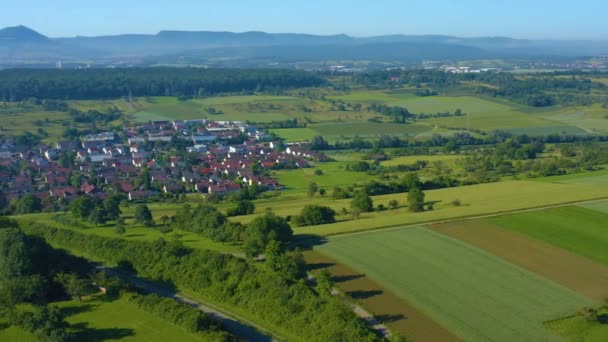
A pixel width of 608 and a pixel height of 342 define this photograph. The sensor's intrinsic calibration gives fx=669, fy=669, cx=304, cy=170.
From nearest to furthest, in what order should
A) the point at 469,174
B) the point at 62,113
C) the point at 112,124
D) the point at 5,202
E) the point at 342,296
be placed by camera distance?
the point at 342,296
the point at 5,202
the point at 469,174
the point at 112,124
the point at 62,113

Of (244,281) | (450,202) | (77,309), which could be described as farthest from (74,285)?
(450,202)

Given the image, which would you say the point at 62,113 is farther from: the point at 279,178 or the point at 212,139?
the point at 279,178

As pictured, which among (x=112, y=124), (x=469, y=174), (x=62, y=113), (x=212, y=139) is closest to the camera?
(x=469, y=174)

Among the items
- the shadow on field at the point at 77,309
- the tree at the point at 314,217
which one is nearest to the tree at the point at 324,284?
the shadow on field at the point at 77,309

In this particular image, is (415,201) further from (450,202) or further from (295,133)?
(295,133)


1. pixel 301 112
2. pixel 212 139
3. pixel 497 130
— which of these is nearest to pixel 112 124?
pixel 212 139

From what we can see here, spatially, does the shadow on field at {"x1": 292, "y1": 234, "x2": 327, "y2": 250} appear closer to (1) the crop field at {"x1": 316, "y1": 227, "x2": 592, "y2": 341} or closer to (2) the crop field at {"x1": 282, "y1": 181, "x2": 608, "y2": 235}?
(1) the crop field at {"x1": 316, "y1": 227, "x2": 592, "y2": 341}

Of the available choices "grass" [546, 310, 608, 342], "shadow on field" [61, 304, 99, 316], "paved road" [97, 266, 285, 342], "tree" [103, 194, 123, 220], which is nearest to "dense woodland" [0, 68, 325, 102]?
"tree" [103, 194, 123, 220]
